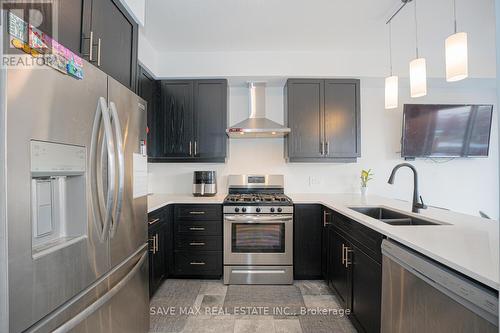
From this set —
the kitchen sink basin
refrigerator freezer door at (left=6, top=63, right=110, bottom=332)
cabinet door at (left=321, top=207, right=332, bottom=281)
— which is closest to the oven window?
cabinet door at (left=321, top=207, right=332, bottom=281)

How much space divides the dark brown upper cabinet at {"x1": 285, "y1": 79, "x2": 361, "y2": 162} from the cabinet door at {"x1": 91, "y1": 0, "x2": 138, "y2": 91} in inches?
71.8

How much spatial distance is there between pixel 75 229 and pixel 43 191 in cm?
21

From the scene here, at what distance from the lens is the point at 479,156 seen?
309 centimetres

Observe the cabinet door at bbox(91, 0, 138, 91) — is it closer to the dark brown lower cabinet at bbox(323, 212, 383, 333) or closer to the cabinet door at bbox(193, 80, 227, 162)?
the cabinet door at bbox(193, 80, 227, 162)

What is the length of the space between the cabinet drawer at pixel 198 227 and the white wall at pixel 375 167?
0.72 metres

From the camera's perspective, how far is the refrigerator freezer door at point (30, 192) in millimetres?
727

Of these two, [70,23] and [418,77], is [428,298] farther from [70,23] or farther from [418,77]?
[70,23]

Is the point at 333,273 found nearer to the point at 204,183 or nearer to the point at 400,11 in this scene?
the point at 204,183

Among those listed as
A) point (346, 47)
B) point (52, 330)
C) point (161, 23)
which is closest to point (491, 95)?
point (346, 47)

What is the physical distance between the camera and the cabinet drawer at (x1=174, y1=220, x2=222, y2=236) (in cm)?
265

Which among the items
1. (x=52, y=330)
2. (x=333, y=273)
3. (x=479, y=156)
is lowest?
(x=333, y=273)

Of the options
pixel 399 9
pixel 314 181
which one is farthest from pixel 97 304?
pixel 399 9

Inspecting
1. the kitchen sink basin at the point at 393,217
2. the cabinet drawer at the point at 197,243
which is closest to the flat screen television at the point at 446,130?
the kitchen sink basin at the point at 393,217

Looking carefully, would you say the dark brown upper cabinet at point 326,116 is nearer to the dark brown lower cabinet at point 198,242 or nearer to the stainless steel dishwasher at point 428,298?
the dark brown lower cabinet at point 198,242
